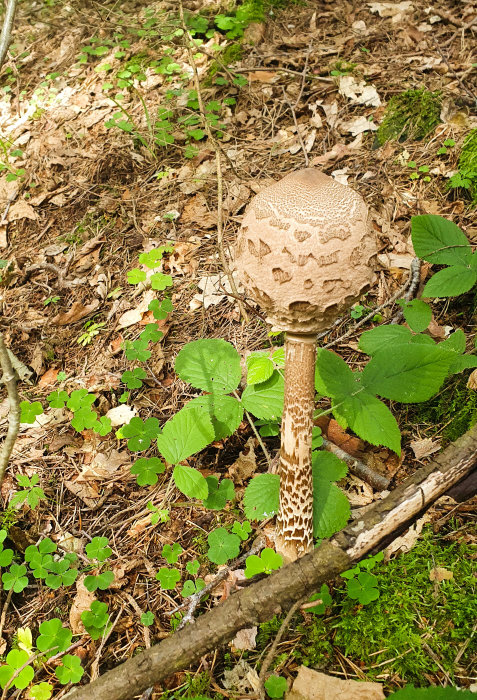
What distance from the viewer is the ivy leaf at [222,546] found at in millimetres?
2839

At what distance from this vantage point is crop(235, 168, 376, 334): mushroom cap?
195 centimetres

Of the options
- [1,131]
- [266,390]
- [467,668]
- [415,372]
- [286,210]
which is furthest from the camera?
[1,131]

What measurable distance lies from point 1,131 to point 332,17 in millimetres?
5070

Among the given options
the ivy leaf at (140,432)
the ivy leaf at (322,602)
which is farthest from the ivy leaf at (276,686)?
the ivy leaf at (140,432)

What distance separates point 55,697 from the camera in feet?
8.25

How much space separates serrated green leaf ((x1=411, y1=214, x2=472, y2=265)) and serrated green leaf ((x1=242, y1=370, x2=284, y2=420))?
1.26 metres

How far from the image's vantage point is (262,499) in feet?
9.34

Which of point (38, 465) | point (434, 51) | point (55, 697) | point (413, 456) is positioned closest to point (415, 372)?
point (413, 456)

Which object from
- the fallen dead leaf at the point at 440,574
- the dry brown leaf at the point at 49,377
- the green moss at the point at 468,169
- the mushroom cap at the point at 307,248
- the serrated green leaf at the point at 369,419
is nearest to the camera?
the mushroom cap at the point at 307,248

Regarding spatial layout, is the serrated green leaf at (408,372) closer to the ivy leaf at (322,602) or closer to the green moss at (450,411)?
the green moss at (450,411)

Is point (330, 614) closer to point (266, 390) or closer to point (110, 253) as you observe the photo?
point (266, 390)

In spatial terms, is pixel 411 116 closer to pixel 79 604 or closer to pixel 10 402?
pixel 10 402

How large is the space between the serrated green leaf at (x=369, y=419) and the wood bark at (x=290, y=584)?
0.88ft

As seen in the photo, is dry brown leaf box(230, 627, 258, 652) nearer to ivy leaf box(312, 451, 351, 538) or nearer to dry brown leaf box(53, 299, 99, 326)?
ivy leaf box(312, 451, 351, 538)
